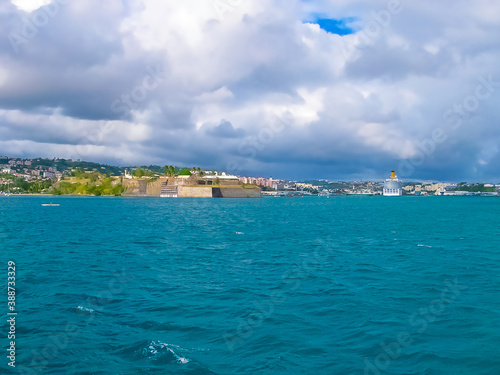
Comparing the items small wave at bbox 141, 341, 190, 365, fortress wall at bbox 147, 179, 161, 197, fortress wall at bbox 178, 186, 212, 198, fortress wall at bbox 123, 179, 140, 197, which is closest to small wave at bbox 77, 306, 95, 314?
small wave at bbox 141, 341, 190, 365

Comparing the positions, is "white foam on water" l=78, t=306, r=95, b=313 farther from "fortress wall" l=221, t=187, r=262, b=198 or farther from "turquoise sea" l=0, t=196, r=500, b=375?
"fortress wall" l=221, t=187, r=262, b=198

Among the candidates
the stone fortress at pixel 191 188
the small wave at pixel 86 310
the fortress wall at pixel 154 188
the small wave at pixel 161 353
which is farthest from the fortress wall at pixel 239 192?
the small wave at pixel 161 353

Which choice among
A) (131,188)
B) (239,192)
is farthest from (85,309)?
(131,188)

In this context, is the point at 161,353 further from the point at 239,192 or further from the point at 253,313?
the point at 239,192

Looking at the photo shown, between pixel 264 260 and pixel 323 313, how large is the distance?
387 inches

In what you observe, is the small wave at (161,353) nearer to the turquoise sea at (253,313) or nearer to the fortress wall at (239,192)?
the turquoise sea at (253,313)

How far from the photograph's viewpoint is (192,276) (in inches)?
711

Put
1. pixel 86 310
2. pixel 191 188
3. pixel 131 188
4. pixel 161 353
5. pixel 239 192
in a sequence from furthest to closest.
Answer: pixel 131 188, pixel 239 192, pixel 191 188, pixel 86 310, pixel 161 353

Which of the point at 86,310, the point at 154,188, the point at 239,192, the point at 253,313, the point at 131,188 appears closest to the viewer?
the point at 253,313

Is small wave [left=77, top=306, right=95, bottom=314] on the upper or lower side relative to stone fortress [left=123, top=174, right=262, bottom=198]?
lower

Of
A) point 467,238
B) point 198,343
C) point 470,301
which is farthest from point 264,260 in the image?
point 467,238

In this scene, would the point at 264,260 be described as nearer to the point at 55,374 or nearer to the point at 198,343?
the point at 198,343

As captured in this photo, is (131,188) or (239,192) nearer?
(239,192)

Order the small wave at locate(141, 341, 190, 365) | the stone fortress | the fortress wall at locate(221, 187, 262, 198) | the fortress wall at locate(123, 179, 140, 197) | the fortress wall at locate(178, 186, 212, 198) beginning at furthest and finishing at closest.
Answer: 1. the fortress wall at locate(123, 179, 140, 197)
2. the fortress wall at locate(221, 187, 262, 198)
3. the stone fortress
4. the fortress wall at locate(178, 186, 212, 198)
5. the small wave at locate(141, 341, 190, 365)
